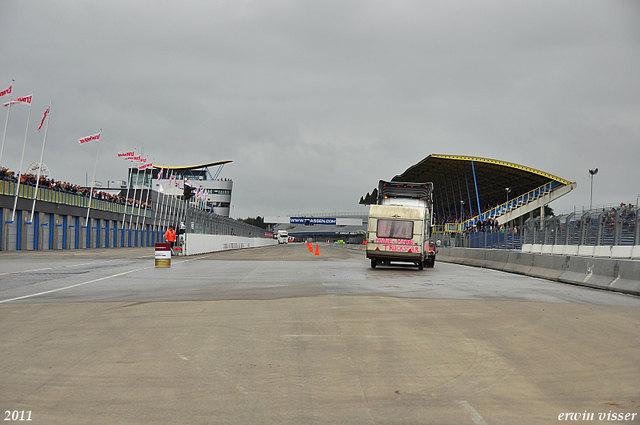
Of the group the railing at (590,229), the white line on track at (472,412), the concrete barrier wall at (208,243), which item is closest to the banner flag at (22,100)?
the concrete barrier wall at (208,243)

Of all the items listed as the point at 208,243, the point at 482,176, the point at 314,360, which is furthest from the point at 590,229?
the point at 482,176

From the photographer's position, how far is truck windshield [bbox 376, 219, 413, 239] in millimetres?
26031

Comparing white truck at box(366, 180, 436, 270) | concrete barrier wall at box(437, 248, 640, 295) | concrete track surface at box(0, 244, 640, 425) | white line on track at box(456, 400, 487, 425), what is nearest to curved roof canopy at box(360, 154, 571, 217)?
concrete barrier wall at box(437, 248, 640, 295)

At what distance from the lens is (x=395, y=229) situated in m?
26.1

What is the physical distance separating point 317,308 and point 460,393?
559cm

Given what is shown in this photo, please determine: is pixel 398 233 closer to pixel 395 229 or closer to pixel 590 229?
pixel 395 229

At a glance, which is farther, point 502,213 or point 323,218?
point 323,218

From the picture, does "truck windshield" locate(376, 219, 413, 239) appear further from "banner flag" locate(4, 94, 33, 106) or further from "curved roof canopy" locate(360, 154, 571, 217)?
"curved roof canopy" locate(360, 154, 571, 217)

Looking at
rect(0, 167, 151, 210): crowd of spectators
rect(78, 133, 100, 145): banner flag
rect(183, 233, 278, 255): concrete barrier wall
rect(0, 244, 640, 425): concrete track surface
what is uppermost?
rect(78, 133, 100, 145): banner flag

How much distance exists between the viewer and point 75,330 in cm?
847

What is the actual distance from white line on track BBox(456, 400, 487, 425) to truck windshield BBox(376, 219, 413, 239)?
68.5ft

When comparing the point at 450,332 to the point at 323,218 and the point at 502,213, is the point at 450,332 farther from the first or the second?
the point at 323,218

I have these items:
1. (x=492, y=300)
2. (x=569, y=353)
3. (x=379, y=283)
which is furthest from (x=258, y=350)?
(x=379, y=283)

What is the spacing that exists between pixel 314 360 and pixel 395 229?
64.5ft
